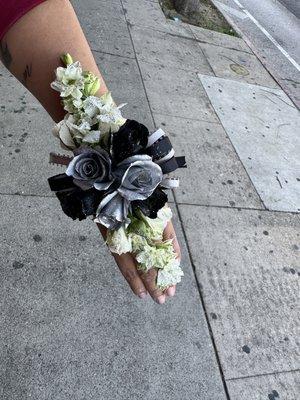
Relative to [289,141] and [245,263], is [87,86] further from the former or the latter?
[289,141]

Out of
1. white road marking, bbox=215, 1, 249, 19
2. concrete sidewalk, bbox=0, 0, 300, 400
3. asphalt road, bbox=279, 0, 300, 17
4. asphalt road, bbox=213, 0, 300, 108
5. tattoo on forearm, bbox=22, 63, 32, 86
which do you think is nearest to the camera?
tattoo on forearm, bbox=22, 63, 32, 86

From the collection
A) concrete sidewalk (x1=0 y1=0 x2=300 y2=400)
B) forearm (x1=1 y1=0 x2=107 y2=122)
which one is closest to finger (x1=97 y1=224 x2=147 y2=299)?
forearm (x1=1 y1=0 x2=107 y2=122)

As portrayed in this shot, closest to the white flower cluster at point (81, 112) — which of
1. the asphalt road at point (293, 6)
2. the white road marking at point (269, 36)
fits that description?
the white road marking at point (269, 36)

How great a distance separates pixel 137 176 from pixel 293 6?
508 inches

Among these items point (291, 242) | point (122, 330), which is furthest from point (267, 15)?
point (122, 330)

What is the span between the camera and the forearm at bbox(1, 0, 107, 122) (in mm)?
1338

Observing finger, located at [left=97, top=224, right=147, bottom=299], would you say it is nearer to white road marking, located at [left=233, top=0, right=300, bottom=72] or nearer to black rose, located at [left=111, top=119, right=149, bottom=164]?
black rose, located at [left=111, top=119, right=149, bottom=164]

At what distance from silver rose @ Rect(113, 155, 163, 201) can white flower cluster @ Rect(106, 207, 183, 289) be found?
0.13 meters

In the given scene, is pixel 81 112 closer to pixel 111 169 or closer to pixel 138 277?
pixel 111 169

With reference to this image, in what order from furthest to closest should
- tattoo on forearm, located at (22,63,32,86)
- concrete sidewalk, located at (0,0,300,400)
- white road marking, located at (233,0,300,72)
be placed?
white road marking, located at (233,0,300,72) < concrete sidewalk, located at (0,0,300,400) < tattoo on forearm, located at (22,63,32,86)

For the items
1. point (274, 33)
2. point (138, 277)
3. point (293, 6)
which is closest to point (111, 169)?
point (138, 277)

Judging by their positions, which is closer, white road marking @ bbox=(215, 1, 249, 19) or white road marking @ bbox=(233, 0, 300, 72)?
white road marking @ bbox=(233, 0, 300, 72)

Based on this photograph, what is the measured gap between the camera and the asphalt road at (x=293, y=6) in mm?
11777

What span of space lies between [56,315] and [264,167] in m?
2.83
